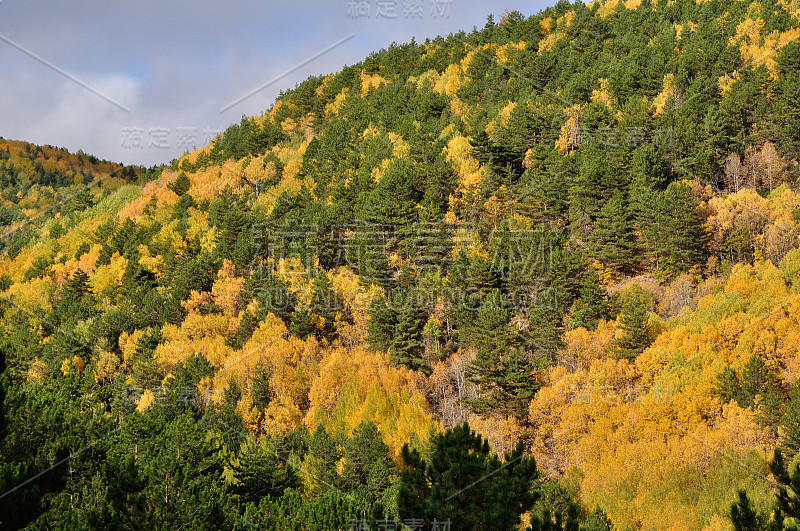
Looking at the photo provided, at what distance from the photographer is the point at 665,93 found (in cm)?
7219

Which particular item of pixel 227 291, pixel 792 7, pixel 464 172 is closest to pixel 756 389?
pixel 464 172

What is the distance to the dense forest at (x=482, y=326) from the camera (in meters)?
26.8

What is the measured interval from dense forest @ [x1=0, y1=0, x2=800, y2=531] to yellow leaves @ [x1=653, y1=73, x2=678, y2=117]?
312 millimetres

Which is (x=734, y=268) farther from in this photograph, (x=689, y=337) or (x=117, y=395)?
(x=117, y=395)

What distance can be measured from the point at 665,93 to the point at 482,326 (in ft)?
125

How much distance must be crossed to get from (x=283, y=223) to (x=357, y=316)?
64.5ft

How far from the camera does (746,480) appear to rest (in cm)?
3797

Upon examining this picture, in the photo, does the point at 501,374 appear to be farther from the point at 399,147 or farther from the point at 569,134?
the point at 399,147

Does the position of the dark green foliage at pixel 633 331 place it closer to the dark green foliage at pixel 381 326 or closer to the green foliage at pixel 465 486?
the dark green foliage at pixel 381 326

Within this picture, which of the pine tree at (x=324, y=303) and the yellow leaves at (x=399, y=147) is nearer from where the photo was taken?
the pine tree at (x=324, y=303)

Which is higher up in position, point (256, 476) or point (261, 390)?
point (261, 390)

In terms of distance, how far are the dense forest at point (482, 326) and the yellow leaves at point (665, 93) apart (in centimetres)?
31

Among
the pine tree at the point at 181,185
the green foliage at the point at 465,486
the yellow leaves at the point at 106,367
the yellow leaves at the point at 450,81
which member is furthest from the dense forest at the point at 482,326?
the pine tree at the point at 181,185

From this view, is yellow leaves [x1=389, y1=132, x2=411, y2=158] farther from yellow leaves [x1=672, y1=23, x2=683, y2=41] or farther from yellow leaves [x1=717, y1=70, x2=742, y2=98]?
yellow leaves [x1=672, y1=23, x2=683, y2=41]
